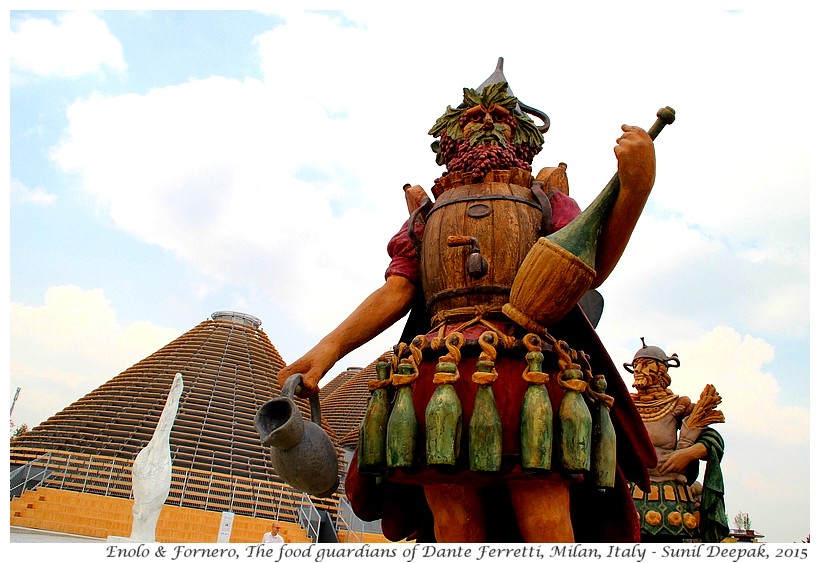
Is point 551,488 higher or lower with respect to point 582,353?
lower

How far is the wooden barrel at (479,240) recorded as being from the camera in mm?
2566

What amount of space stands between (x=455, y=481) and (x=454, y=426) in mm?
286

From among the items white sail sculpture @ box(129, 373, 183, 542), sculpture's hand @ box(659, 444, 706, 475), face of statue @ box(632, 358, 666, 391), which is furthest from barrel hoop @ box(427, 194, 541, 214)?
white sail sculpture @ box(129, 373, 183, 542)

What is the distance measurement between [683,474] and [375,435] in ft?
8.25

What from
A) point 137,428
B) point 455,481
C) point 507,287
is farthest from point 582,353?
point 137,428

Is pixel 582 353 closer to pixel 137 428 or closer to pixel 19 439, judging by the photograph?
pixel 137 428

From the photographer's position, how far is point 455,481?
93.5 inches

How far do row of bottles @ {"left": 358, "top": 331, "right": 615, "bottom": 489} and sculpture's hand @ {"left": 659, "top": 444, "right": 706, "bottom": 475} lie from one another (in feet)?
6.54

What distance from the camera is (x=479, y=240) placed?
2.60m

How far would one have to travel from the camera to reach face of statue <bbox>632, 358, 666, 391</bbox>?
183 inches

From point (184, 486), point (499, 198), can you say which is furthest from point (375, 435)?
point (184, 486)

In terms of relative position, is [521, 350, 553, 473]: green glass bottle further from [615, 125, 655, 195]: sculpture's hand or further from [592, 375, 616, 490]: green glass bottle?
[615, 125, 655, 195]: sculpture's hand

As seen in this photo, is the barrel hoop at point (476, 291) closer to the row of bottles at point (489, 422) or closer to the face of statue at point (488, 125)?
the row of bottles at point (489, 422)

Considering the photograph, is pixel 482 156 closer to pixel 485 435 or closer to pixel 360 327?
pixel 360 327
